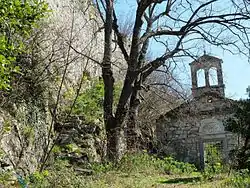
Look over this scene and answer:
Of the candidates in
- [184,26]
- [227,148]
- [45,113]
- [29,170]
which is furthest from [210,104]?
[29,170]

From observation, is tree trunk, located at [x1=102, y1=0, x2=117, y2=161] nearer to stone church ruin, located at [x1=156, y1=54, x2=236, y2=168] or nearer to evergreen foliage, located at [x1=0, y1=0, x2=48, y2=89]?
evergreen foliage, located at [x1=0, y1=0, x2=48, y2=89]

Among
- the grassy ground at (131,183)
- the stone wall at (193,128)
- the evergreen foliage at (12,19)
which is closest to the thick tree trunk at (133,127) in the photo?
the grassy ground at (131,183)

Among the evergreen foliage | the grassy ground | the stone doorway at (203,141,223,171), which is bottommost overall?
the grassy ground

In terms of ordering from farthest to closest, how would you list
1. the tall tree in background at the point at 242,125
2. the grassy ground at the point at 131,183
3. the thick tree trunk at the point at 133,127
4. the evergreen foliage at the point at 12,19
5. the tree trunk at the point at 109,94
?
Result: the thick tree trunk at the point at 133,127
the tall tree in background at the point at 242,125
the tree trunk at the point at 109,94
the grassy ground at the point at 131,183
the evergreen foliage at the point at 12,19

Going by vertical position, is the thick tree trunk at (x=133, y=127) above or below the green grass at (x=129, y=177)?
above

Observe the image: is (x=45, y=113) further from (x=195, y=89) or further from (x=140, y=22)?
(x=195, y=89)

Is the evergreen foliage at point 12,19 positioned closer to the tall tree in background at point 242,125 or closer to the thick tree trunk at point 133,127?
the thick tree trunk at point 133,127

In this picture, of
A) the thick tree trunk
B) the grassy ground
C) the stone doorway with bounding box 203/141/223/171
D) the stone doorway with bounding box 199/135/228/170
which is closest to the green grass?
the grassy ground

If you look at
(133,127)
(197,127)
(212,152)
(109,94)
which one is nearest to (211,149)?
(212,152)

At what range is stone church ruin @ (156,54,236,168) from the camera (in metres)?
17.4

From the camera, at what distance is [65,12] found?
13789 mm

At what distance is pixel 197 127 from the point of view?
17953 mm

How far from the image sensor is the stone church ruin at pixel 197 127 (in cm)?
1742

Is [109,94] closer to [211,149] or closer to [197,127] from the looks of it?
[211,149]
